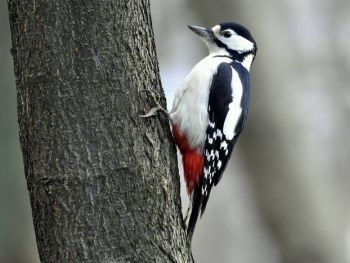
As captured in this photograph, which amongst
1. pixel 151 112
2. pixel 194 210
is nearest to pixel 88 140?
pixel 151 112

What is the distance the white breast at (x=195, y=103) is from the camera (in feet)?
13.6

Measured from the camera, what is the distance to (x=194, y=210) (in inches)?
157

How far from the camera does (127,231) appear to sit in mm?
3205

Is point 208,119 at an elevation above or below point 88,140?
below

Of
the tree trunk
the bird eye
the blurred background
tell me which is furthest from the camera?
the blurred background

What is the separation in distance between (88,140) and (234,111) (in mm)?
1277

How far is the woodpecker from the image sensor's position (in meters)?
4.12

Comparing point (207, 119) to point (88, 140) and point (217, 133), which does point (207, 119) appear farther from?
point (88, 140)

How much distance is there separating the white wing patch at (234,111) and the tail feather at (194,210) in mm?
320

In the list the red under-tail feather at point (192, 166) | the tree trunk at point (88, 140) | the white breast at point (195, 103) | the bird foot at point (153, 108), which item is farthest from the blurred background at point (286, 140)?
the tree trunk at point (88, 140)

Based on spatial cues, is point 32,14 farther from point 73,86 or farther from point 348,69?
point 348,69

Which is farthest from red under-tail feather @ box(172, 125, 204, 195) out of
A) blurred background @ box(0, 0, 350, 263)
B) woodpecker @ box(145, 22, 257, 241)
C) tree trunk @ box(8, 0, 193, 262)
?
blurred background @ box(0, 0, 350, 263)

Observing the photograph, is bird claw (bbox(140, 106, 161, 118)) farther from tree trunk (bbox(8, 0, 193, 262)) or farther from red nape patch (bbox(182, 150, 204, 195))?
red nape patch (bbox(182, 150, 204, 195))

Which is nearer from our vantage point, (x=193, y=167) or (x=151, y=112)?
(x=151, y=112)
